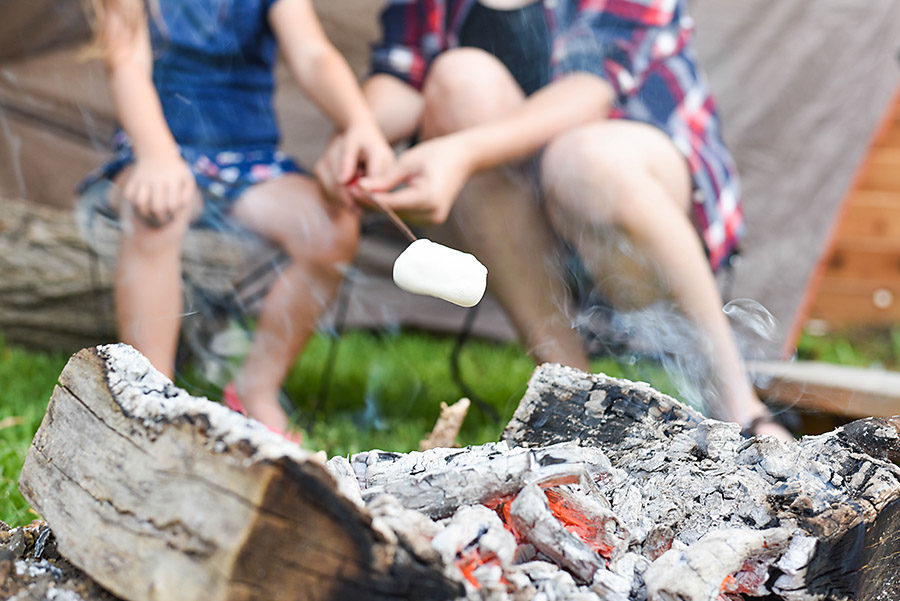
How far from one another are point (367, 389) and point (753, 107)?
1687 millimetres

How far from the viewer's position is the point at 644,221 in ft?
5.04

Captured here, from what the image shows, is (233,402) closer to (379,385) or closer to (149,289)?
(149,289)

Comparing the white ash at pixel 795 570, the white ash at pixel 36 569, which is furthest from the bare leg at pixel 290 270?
the white ash at pixel 795 570

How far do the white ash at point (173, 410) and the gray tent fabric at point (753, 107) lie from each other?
6.71ft

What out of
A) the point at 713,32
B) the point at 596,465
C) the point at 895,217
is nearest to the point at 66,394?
the point at 596,465

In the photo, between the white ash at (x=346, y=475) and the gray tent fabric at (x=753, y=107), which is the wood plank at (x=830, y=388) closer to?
the gray tent fabric at (x=753, y=107)

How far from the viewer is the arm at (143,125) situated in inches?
61.2

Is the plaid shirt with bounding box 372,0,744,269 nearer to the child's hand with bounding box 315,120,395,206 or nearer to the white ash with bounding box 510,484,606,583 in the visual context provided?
the child's hand with bounding box 315,120,395,206

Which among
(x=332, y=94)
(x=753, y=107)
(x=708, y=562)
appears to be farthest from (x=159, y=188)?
(x=753, y=107)

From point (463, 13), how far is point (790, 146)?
144cm

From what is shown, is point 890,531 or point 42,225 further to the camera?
point 42,225

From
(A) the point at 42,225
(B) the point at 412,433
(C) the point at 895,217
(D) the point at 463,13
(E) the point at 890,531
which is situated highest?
(D) the point at 463,13

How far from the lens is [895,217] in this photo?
3.06 m

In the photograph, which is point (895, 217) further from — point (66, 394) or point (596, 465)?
point (66, 394)
